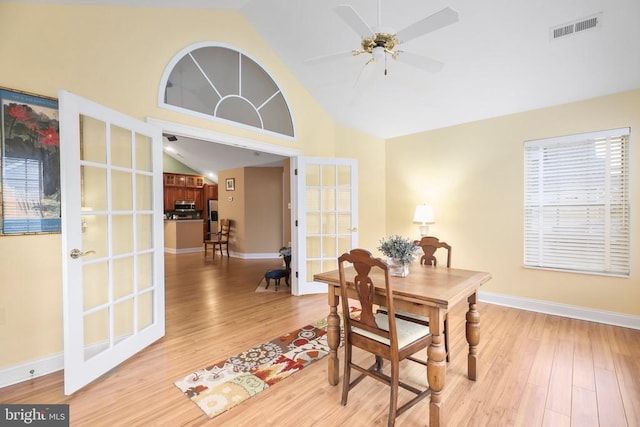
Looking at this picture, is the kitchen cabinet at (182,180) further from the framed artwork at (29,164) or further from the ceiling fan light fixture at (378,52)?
the ceiling fan light fixture at (378,52)

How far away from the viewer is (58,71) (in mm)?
2166

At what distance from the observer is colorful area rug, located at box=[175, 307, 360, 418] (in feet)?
6.13

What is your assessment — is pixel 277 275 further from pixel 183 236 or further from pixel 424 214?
pixel 183 236

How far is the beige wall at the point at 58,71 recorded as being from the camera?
201 cm

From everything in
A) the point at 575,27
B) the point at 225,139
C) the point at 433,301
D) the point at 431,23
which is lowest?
the point at 433,301

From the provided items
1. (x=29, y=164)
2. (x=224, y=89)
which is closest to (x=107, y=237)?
(x=29, y=164)

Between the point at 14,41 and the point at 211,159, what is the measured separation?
6018 millimetres

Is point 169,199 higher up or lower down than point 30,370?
higher up

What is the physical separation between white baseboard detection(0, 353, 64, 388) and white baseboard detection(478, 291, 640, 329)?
4598mm

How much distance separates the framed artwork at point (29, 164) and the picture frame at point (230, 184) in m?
5.64

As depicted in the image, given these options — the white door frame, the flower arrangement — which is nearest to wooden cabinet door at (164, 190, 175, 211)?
the white door frame

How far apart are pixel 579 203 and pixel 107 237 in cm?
482

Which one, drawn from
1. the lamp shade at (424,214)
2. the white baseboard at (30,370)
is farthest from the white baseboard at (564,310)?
the white baseboard at (30,370)

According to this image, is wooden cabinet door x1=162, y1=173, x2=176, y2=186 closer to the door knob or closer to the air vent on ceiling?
the door knob
